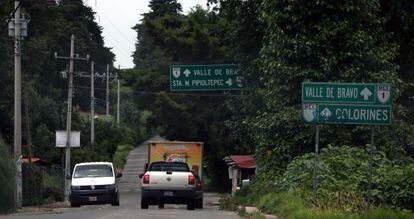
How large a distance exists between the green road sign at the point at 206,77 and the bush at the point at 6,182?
6.98 m

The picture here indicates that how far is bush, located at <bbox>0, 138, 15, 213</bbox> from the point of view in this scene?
2969cm

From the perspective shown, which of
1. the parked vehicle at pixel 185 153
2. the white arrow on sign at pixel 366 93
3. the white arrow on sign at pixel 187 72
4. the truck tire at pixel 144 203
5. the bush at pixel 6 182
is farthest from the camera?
the parked vehicle at pixel 185 153

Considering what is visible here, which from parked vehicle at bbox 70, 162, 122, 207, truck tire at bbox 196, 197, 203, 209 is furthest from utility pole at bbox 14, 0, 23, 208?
truck tire at bbox 196, 197, 203, 209

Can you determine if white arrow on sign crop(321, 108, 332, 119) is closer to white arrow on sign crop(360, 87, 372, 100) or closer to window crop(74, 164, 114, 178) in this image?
white arrow on sign crop(360, 87, 372, 100)

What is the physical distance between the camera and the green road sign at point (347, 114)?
55.6 ft

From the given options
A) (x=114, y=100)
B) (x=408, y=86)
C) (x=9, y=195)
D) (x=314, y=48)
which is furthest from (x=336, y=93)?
(x=114, y=100)

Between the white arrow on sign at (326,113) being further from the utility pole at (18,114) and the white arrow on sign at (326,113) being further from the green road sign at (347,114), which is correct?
the utility pole at (18,114)

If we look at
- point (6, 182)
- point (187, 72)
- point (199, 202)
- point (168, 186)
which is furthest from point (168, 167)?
point (6, 182)

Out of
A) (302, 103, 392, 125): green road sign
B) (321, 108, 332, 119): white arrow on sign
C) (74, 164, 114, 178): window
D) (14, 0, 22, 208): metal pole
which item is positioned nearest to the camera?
(302, 103, 392, 125): green road sign

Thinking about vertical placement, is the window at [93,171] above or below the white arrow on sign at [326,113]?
below

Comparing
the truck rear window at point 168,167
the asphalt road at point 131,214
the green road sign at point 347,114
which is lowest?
the asphalt road at point 131,214

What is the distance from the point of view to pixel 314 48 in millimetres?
25734

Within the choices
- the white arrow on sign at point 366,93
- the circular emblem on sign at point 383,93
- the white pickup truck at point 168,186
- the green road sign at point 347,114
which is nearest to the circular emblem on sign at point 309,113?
the green road sign at point 347,114

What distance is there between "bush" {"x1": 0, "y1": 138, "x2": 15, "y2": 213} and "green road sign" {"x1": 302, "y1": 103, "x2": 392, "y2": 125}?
15.1 m
